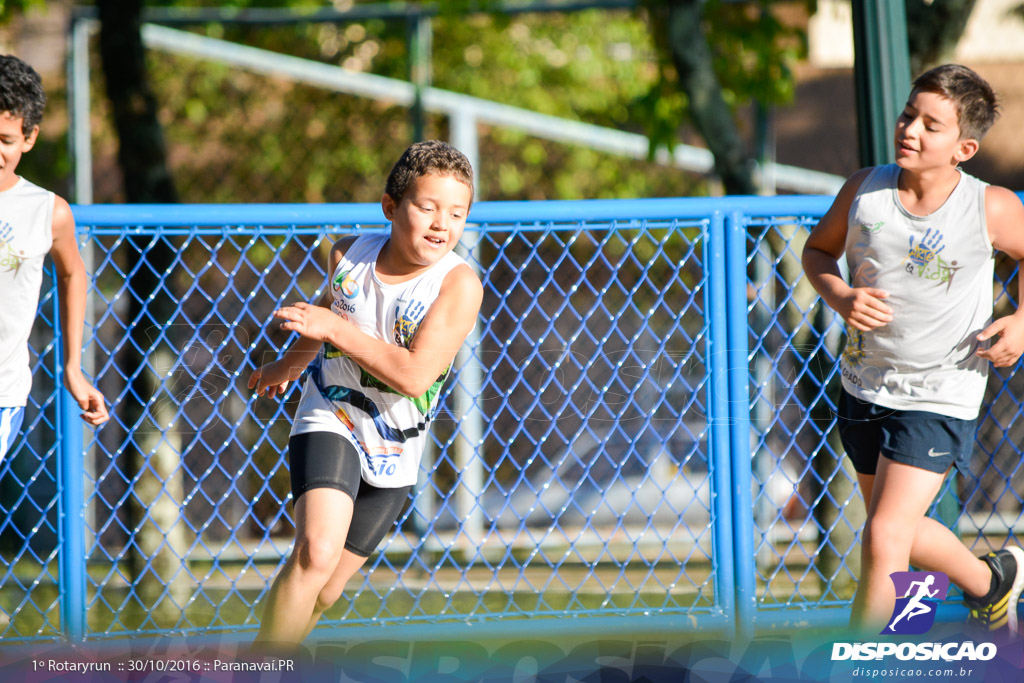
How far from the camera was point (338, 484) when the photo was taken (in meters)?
2.33

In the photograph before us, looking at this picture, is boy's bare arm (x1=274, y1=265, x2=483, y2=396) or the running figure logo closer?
boy's bare arm (x1=274, y1=265, x2=483, y2=396)

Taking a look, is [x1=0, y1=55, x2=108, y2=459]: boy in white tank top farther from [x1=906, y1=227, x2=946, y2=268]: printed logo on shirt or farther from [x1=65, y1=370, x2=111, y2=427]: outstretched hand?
[x1=906, y1=227, x2=946, y2=268]: printed logo on shirt

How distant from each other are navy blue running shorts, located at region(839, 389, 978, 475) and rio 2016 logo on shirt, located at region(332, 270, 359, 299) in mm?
1358

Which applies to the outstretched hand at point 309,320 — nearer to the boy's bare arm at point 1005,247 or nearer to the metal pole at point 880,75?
the boy's bare arm at point 1005,247

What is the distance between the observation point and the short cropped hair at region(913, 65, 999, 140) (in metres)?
2.42

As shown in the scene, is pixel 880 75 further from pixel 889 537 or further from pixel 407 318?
pixel 407 318

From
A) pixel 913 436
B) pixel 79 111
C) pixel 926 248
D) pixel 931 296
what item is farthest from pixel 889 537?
pixel 79 111

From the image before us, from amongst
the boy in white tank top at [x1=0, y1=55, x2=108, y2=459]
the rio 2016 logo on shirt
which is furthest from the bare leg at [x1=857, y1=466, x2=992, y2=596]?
the boy in white tank top at [x1=0, y1=55, x2=108, y2=459]

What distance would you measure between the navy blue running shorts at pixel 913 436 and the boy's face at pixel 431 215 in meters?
1.18

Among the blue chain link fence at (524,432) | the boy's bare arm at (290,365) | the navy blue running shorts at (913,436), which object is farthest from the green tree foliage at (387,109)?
the boy's bare arm at (290,365)

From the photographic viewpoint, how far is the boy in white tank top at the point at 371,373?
2.28m

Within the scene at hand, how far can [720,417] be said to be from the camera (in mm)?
3020

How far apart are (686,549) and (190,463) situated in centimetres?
306

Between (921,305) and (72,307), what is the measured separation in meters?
2.22
